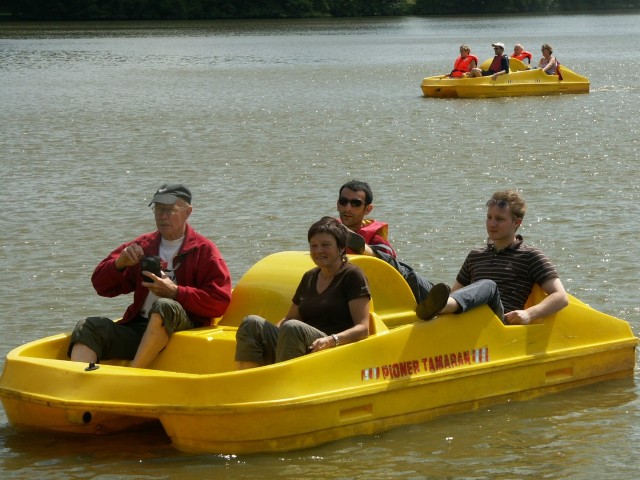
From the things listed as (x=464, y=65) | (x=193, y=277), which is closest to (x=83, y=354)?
(x=193, y=277)

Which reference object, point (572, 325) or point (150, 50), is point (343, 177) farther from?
point (150, 50)

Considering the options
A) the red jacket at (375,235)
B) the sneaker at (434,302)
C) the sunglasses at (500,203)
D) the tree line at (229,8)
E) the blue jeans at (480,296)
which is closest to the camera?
the sneaker at (434,302)

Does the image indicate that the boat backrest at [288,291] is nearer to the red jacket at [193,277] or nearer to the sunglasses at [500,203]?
the red jacket at [193,277]

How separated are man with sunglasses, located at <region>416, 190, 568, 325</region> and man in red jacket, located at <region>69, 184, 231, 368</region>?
1454mm

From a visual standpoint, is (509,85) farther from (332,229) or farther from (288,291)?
(332,229)

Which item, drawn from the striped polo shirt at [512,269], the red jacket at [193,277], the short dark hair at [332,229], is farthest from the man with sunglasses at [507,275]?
the red jacket at [193,277]

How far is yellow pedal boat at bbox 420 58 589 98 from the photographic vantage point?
3027 cm

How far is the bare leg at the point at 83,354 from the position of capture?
7.98 m

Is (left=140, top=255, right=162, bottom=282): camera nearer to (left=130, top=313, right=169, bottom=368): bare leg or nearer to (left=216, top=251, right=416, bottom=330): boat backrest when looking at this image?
(left=130, top=313, right=169, bottom=368): bare leg

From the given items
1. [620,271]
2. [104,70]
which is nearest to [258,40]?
[104,70]

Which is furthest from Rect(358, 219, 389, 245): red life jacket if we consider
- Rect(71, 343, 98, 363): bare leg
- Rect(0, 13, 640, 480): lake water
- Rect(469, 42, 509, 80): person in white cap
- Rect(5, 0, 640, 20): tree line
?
Rect(5, 0, 640, 20): tree line

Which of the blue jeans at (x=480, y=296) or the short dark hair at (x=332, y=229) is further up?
the short dark hair at (x=332, y=229)

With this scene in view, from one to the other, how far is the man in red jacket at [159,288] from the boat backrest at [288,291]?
0.56 feet

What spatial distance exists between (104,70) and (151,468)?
38.6 meters
